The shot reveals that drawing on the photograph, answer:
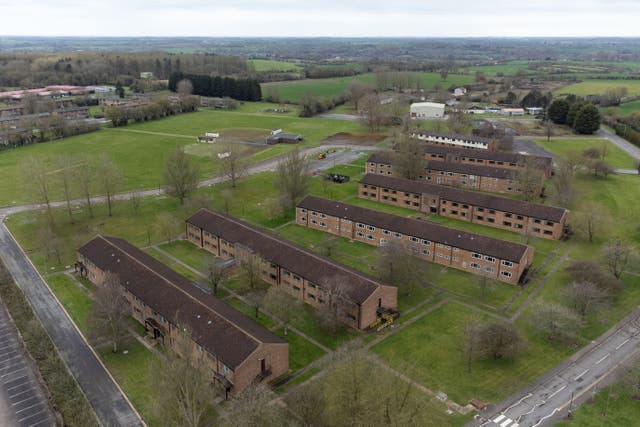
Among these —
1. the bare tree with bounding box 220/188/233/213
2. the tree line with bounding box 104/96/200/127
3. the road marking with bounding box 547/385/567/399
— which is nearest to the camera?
the road marking with bounding box 547/385/567/399

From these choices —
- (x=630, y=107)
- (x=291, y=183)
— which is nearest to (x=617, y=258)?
(x=291, y=183)

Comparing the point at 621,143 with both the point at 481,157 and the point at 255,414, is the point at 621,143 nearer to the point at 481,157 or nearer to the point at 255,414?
the point at 481,157

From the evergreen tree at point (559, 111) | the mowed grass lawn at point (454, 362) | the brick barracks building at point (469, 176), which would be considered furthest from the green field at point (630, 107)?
the mowed grass lawn at point (454, 362)

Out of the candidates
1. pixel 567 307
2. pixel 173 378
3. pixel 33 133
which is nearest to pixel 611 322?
pixel 567 307

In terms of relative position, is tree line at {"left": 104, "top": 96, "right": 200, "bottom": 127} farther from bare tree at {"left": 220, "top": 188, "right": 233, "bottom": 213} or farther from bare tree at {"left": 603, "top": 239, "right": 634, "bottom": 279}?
bare tree at {"left": 603, "top": 239, "right": 634, "bottom": 279}

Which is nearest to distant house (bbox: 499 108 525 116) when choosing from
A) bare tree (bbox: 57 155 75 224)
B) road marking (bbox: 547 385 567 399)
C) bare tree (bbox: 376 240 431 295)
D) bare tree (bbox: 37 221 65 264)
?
bare tree (bbox: 376 240 431 295)

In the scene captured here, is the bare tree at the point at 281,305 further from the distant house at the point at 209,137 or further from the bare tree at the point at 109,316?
the distant house at the point at 209,137
